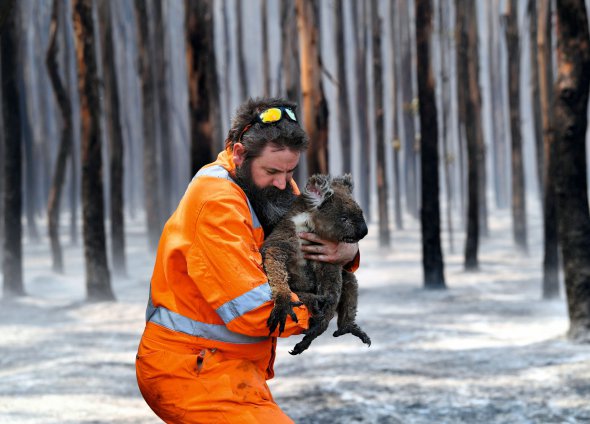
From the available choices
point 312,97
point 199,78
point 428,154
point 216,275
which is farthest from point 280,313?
point 428,154

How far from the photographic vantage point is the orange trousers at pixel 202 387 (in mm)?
2664

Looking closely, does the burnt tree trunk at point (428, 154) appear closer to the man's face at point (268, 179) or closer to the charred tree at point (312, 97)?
the charred tree at point (312, 97)

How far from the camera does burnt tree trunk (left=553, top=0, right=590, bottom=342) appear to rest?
8.46 metres

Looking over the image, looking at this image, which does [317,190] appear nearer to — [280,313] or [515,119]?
[280,313]

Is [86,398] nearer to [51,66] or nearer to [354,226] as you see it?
[354,226]

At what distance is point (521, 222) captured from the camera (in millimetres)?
20406

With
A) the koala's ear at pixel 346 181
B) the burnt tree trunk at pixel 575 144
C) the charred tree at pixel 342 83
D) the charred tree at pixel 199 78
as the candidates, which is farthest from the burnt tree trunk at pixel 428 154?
the koala's ear at pixel 346 181

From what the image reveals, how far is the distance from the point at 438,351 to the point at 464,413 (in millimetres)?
2548

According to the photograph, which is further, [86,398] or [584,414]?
[86,398]

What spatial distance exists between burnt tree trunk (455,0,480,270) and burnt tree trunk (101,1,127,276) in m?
6.16

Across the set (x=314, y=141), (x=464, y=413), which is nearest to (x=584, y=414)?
(x=464, y=413)

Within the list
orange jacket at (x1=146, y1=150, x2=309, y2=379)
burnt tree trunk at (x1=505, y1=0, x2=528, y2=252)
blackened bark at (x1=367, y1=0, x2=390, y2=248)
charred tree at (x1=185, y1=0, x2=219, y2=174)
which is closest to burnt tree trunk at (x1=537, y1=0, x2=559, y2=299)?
charred tree at (x1=185, y1=0, x2=219, y2=174)

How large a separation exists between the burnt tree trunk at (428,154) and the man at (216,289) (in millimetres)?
11409

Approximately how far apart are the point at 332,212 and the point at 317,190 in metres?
0.08
